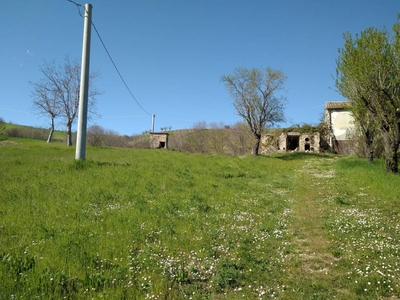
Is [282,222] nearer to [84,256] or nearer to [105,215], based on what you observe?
[105,215]

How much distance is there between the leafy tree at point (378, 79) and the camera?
18.6m

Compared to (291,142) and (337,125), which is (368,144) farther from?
(291,142)

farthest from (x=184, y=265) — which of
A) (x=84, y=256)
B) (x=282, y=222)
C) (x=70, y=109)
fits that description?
(x=70, y=109)

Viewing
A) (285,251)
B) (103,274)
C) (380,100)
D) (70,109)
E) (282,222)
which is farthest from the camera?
(70,109)

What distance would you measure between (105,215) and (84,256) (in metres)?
3.09

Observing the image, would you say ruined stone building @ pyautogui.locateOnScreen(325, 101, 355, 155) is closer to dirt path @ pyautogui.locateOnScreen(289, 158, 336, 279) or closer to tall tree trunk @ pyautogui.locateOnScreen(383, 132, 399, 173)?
tall tree trunk @ pyautogui.locateOnScreen(383, 132, 399, 173)

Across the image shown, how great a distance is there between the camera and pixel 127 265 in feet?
18.5

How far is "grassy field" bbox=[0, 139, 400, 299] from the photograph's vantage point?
16.1 ft

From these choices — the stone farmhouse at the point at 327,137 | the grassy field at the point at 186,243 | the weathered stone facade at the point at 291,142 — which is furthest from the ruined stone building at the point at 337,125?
the grassy field at the point at 186,243

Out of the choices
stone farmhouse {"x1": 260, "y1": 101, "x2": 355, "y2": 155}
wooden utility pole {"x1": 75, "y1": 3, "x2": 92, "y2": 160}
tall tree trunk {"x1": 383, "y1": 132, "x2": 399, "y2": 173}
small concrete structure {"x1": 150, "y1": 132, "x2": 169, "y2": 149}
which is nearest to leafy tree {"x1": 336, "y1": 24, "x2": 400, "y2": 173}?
tall tree trunk {"x1": 383, "y1": 132, "x2": 399, "y2": 173}

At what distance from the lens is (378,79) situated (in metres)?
19.1

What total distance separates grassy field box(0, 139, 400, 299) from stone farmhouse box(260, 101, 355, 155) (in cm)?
3642

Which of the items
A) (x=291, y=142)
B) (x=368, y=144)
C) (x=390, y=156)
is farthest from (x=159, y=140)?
(x=390, y=156)

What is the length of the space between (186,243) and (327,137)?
4844 cm
